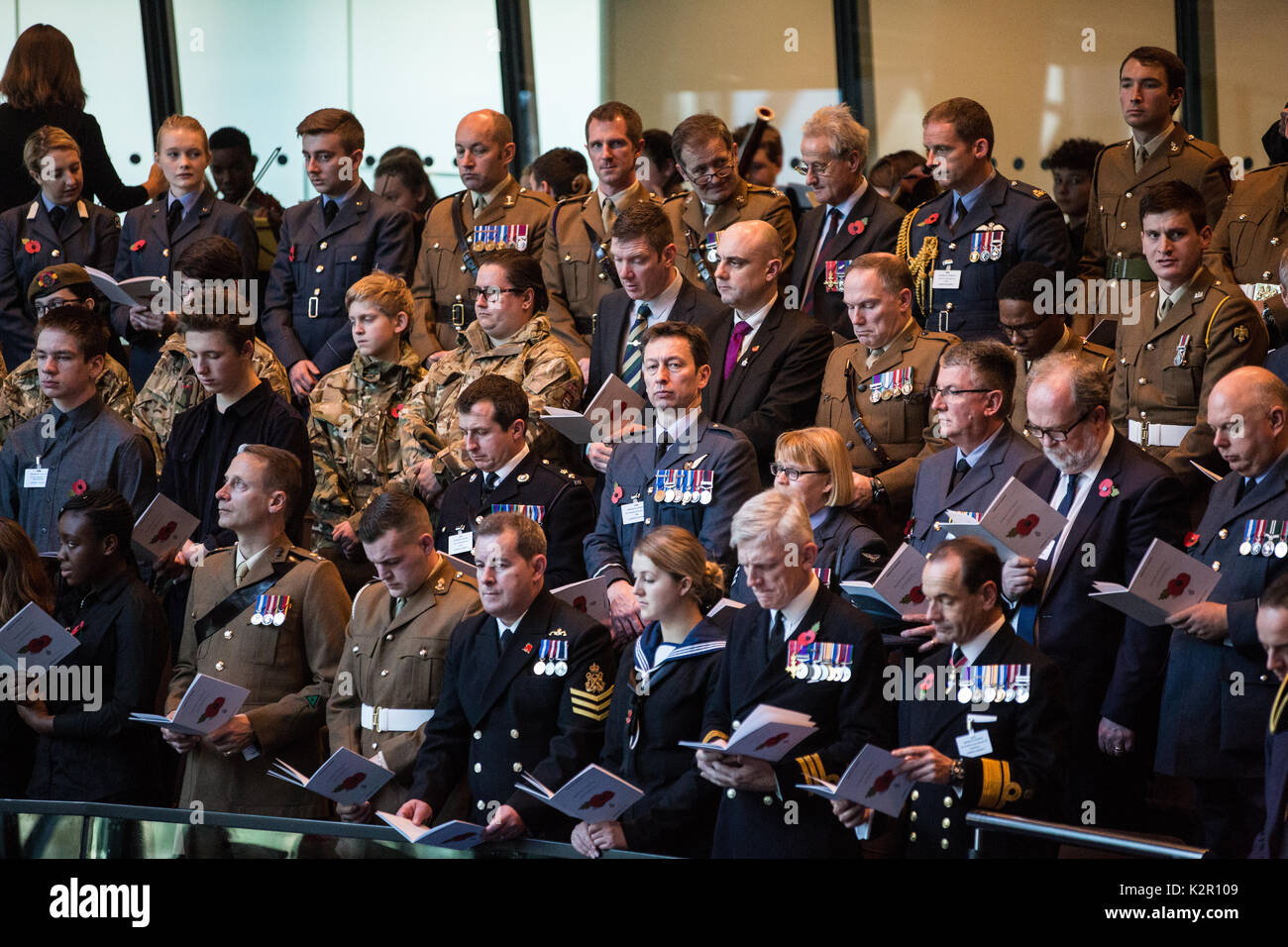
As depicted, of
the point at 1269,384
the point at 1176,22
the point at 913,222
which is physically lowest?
the point at 1269,384

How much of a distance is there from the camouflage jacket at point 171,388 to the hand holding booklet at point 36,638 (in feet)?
5.37

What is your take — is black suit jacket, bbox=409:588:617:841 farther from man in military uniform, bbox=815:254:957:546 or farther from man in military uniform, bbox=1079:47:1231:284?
man in military uniform, bbox=1079:47:1231:284

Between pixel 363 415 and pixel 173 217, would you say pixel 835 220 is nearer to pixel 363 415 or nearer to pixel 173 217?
pixel 363 415

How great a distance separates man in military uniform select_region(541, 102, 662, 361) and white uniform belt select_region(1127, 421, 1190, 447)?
2319mm

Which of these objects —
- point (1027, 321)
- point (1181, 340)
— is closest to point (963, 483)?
point (1027, 321)

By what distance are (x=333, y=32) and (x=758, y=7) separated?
2688mm

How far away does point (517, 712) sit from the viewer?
4891mm

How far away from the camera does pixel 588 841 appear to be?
4387 millimetres

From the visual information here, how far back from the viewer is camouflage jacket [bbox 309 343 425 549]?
661 cm

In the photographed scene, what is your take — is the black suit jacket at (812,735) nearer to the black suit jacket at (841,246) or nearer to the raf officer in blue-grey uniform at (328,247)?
the black suit jacket at (841,246)

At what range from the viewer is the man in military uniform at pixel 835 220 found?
22.3ft

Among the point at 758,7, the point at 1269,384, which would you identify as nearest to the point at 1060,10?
the point at 758,7
